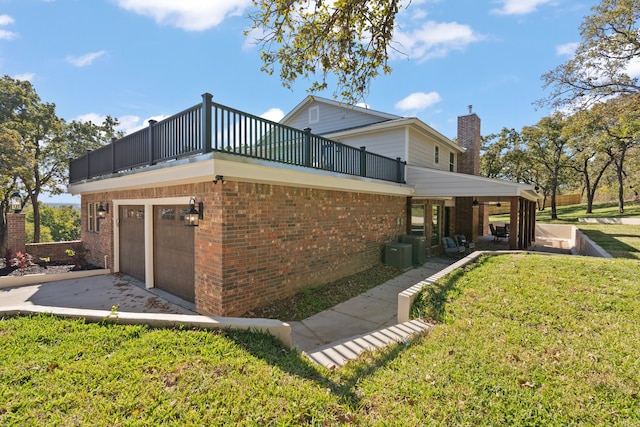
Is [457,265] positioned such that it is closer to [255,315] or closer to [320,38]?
[255,315]

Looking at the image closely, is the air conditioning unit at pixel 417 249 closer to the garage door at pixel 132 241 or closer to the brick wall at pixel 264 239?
the brick wall at pixel 264 239

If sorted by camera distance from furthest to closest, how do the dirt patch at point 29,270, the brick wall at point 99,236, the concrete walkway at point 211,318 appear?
the brick wall at point 99,236
the dirt patch at point 29,270
the concrete walkway at point 211,318

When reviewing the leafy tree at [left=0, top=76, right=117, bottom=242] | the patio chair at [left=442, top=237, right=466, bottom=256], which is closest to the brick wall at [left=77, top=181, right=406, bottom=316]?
the patio chair at [left=442, top=237, right=466, bottom=256]

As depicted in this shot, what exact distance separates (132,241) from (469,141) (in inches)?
675

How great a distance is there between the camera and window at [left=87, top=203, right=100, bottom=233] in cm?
969

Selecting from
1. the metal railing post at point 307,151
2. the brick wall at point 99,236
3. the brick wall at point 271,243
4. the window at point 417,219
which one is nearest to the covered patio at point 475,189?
the window at point 417,219

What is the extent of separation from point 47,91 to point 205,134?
20.7 meters

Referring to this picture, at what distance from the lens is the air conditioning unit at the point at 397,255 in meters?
9.62

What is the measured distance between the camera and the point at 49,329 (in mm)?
3822

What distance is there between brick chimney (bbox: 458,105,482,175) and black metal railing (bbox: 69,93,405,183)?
10.2 meters

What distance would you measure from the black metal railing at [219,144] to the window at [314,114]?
6525 millimetres

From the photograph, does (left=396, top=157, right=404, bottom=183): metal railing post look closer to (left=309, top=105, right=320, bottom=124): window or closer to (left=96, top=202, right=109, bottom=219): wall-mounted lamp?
(left=309, top=105, right=320, bottom=124): window

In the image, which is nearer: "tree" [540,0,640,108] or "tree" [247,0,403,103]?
"tree" [247,0,403,103]

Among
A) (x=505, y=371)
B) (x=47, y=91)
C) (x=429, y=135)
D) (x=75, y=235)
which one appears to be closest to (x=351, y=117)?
(x=429, y=135)
